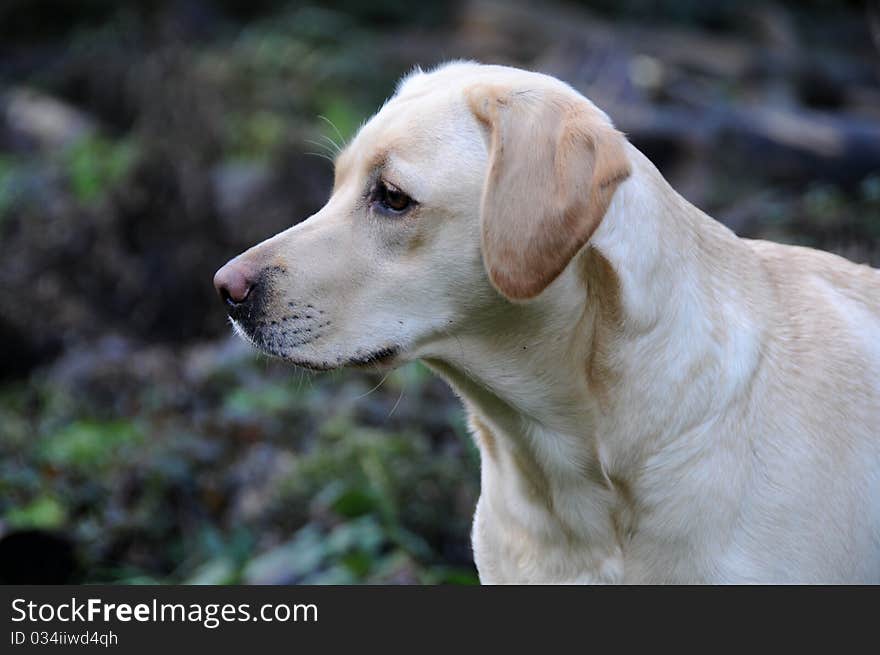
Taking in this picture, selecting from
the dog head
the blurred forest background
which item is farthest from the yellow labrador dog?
the blurred forest background

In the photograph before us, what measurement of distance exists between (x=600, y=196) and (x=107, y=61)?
10582mm

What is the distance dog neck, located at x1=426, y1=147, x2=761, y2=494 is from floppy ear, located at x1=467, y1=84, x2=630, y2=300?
0.59ft

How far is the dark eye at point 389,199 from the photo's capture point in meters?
2.90

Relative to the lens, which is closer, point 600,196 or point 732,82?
point 600,196

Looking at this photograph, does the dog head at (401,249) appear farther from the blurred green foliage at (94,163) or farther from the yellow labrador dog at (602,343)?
the blurred green foliage at (94,163)

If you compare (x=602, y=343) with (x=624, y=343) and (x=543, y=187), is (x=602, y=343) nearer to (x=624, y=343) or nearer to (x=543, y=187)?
(x=624, y=343)

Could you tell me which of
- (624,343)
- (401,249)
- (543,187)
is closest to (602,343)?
(624,343)

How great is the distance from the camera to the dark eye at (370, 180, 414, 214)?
2898mm

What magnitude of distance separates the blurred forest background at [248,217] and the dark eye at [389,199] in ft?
3.83

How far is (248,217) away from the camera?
8477 mm

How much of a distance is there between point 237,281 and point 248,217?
5.67 metres
